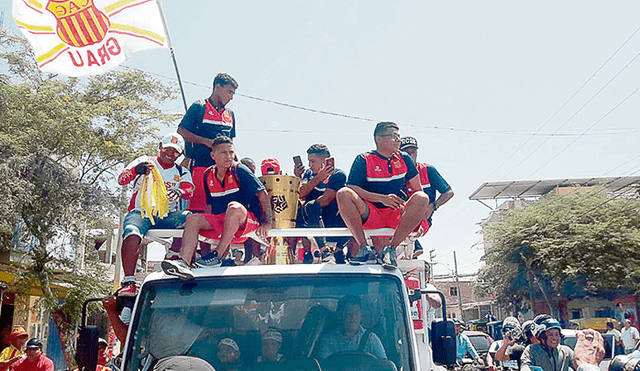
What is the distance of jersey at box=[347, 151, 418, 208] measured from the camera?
5027mm

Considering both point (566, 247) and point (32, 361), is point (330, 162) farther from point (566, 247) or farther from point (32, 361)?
point (566, 247)

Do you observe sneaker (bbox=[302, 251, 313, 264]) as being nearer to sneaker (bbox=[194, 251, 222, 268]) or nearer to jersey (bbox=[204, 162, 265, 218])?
jersey (bbox=[204, 162, 265, 218])

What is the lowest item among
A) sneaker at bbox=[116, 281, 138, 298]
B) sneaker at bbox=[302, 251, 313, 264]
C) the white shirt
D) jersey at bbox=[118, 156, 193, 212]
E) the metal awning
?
the white shirt

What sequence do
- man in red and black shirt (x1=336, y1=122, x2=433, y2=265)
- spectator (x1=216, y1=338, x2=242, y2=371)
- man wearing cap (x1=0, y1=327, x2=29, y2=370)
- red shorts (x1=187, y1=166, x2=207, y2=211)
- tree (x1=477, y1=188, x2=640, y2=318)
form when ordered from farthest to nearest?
tree (x1=477, y1=188, x2=640, y2=318) < man wearing cap (x1=0, y1=327, x2=29, y2=370) < red shorts (x1=187, y1=166, x2=207, y2=211) < man in red and black shirt (x1=336, y1=122, x2=433, y2=265) < spectator (x1=216, y1=338, x2=242, y2=371)

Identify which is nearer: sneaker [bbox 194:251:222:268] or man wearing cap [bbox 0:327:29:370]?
sneaker [bbox 194:251:222:268]

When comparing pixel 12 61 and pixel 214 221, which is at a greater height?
pixel 12 61

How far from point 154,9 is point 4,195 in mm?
6905

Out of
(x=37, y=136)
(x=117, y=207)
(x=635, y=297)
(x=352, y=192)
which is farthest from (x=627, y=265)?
(x=352, y=192)

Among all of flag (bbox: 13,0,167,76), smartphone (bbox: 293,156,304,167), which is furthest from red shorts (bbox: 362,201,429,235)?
flag (bbox: 13,0,167,76)

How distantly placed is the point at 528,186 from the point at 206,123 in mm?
40531

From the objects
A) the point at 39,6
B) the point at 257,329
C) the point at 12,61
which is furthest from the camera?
the point at 12,61

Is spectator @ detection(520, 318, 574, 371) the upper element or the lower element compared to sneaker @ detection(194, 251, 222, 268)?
lower

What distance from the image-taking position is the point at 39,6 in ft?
23.2

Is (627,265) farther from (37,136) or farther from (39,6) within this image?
(39,6)
